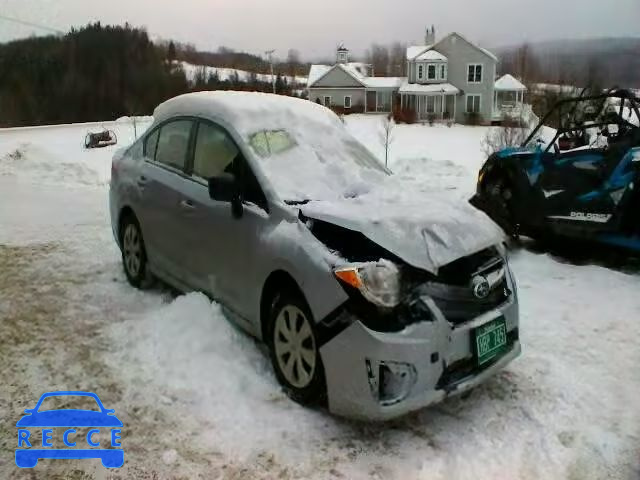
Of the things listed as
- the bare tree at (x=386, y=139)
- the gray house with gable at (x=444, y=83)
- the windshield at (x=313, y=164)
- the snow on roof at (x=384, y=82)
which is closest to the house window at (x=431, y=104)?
the gray house with gable at (x=444, y=83)

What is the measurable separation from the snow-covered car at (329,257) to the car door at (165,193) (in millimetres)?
20

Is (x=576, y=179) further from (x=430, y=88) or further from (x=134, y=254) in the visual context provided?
(x=430, y=88)

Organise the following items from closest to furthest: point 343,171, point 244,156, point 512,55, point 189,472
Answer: point 189,472
point 512,55
point 244,156
point 343,171

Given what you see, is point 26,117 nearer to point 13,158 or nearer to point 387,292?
point 13,158

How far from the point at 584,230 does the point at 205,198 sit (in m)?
3.90

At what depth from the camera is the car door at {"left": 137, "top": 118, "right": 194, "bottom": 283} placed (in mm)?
4535

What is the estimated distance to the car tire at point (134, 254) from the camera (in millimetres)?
5172

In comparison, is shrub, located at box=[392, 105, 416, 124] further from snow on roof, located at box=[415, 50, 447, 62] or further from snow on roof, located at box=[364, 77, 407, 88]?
snow on roof, located at box=[364, 77, 407, 88]

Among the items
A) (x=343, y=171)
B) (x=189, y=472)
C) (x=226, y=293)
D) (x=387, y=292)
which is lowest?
(x=189, y=472)

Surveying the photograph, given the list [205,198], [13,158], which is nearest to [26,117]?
[13,158]

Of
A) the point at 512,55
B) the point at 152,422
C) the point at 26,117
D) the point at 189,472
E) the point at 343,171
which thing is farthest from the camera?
the point at 26,117

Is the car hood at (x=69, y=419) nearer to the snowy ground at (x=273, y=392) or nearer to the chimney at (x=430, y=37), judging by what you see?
the snowy ground at (x=273, y=392)

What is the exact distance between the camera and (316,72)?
169ft

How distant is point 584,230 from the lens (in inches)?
235
